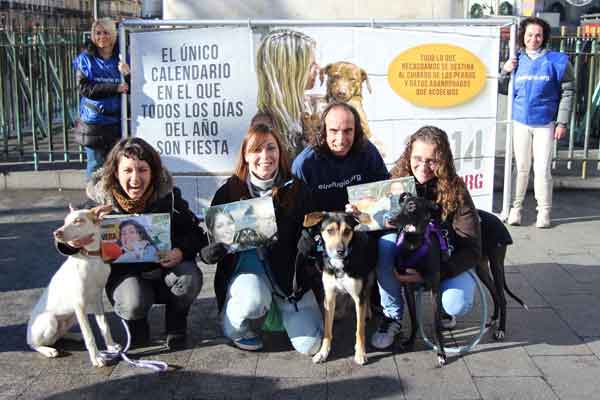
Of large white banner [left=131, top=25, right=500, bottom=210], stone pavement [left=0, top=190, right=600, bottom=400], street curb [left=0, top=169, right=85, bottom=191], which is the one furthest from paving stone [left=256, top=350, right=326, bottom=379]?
street curb [left=0, top=169, right=85, bottom=191]

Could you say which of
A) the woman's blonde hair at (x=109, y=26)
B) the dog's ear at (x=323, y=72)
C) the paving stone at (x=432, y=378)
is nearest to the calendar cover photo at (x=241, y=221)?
the paving stone at (x=432, y=378)

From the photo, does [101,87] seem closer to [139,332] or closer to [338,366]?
[139,332]

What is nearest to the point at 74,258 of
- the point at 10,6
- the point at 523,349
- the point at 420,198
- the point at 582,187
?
the point at 420,198

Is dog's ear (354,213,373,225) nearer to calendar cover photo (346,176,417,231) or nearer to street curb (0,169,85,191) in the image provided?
calendar cover photo (346,176,417,231)

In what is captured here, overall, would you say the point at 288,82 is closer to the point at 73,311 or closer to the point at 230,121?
the point at 230,121

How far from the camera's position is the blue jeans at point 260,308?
13.0 feet

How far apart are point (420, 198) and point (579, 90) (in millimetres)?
7780

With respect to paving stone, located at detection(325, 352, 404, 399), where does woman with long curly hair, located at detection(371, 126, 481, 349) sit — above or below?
above

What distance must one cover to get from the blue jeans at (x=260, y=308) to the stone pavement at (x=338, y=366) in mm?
133

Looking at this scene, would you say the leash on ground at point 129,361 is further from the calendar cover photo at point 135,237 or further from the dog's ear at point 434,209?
the dog's ear at point 434,209

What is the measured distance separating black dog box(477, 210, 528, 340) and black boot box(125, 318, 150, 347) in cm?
211

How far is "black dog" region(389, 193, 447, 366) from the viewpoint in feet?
12.2

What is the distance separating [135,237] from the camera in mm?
3893

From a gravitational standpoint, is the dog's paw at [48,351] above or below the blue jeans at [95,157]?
below
